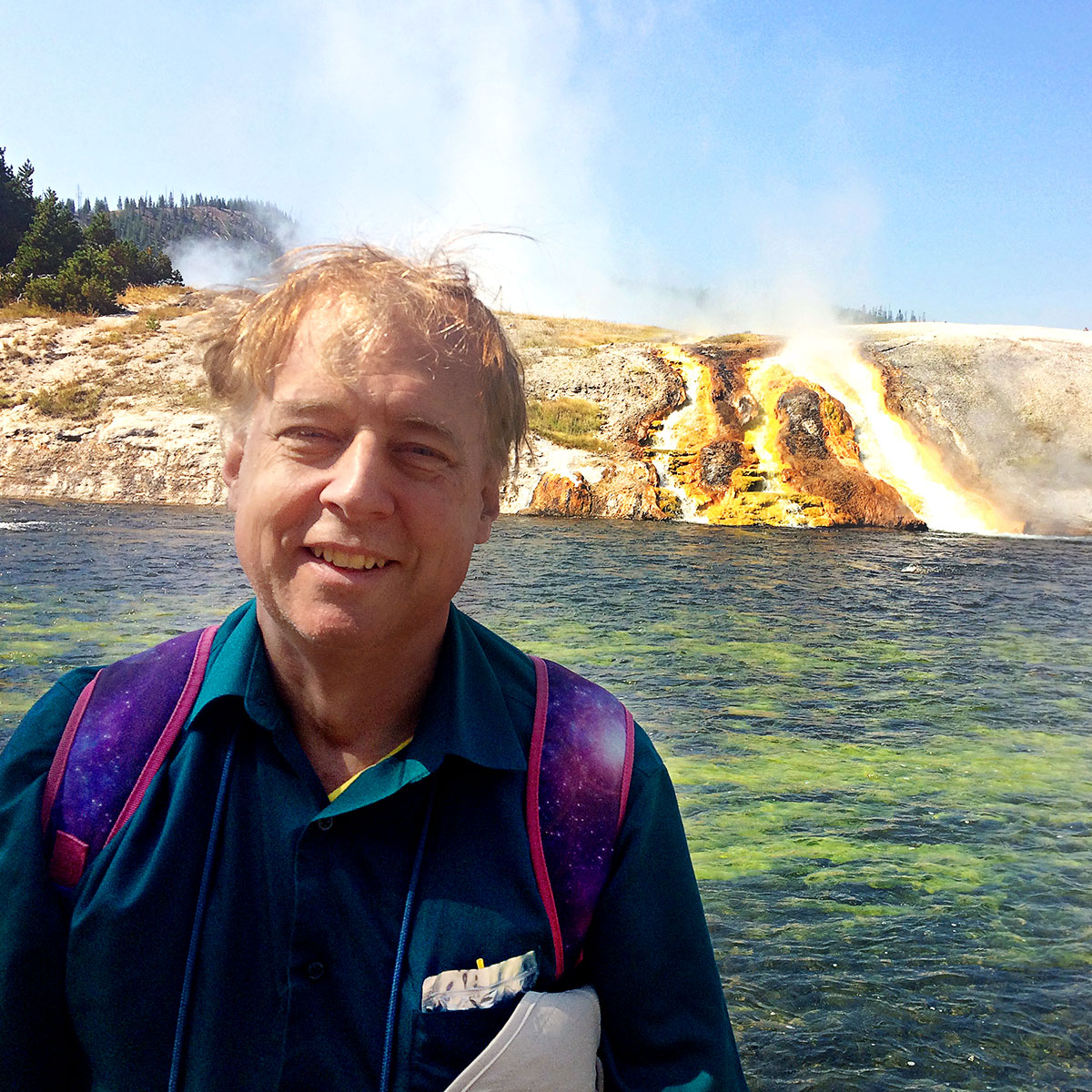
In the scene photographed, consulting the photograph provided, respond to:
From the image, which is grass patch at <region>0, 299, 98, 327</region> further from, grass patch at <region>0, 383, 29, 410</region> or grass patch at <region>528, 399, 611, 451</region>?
grass patch at <region>528, 399, 611, 451</region>

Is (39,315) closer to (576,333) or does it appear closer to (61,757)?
(576,333)

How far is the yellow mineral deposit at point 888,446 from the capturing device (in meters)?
20.9

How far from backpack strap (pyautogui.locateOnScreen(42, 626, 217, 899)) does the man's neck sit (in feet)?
0.51

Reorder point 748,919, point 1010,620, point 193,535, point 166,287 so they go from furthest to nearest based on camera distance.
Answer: point 166,287 < point 193,535 < point 1010,620 < point 748,919

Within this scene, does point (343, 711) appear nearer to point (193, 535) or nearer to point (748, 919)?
point (748, 919)

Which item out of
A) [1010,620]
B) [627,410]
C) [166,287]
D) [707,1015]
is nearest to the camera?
[707,1015]

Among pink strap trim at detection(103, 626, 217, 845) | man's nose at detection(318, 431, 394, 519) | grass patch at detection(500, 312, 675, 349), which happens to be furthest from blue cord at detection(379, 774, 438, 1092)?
grass patch at detection(500, 312, 675, 349)

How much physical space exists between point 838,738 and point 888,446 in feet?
56.5

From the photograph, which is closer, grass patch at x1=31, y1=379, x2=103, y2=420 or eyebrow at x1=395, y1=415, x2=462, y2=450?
eyebrow at x1=395, y1=415, x2=462, y2=450

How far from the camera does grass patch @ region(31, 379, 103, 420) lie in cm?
2252

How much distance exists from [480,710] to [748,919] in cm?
311

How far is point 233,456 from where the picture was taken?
1804 mm

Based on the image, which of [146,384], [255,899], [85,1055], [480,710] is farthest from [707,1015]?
[146,384]

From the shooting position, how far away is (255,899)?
1.51 meters
